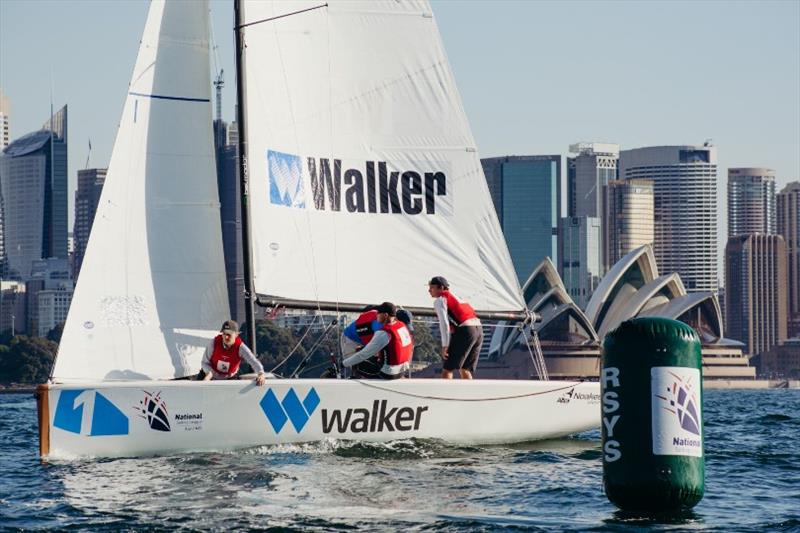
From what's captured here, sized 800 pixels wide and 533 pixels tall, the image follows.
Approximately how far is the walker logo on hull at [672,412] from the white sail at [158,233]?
626cm

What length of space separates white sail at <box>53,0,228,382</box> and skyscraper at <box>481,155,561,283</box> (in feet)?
502

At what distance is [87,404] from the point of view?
13.8 metres

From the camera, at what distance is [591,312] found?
84.4m

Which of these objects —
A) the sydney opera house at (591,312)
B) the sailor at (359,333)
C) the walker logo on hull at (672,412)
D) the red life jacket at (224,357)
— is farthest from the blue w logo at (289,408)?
the sydney opera house at (591,312)

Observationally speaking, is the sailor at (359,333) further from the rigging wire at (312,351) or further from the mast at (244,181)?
the mast at (244,181)

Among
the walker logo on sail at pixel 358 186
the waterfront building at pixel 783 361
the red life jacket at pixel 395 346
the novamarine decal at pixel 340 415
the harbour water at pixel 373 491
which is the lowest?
the waterfront building at pixel 783 361

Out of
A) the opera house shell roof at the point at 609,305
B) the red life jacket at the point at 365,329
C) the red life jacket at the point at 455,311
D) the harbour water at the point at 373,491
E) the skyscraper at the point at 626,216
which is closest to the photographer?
the harbour water at the point at 373,491

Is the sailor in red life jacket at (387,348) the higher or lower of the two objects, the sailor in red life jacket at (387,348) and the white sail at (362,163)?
the lower

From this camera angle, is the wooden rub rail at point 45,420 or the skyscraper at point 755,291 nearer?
the wooden rub rail at point 45,420

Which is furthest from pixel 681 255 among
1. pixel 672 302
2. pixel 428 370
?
pixel 672 302

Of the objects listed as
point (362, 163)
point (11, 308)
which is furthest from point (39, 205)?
point (362, 163)

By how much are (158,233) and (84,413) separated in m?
2.23

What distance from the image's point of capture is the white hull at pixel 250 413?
545 inches

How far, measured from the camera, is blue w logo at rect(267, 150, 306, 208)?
15672 millimetres
